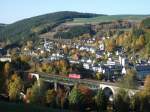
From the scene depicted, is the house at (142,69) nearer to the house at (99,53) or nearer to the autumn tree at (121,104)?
the house at (99,53)

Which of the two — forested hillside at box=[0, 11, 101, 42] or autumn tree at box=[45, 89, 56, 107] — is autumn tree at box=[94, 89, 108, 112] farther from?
forested hillside at box=[0, 11, 101, 42]

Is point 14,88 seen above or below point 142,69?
above

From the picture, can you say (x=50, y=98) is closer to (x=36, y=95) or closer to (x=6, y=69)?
(x=36, y=95)

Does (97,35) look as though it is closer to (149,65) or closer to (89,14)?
(149,65)

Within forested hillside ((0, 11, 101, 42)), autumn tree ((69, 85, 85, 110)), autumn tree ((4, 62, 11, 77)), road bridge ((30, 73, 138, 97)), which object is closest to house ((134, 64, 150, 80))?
road bridge ((30, 73, 138, 97))

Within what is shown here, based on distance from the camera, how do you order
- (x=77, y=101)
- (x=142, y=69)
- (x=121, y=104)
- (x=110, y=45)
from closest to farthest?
(x=121, y=104)
(x=77, y=101)
(x=142, y=69)
(x=110, y=45)

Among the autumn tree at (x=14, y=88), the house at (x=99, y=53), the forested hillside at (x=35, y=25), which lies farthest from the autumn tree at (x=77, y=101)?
the forested hillside at (x=35, y=25)

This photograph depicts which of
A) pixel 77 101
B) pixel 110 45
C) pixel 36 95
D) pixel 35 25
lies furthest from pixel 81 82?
pixel 35 25

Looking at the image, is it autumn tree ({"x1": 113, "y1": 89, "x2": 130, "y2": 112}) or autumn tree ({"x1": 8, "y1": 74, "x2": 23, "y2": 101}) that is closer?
autumn tree ({"x1": 113, "y1": 89, "x2": 130, "y2": 112})
